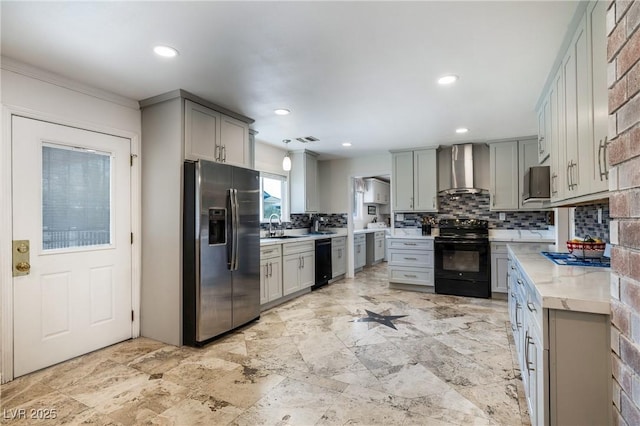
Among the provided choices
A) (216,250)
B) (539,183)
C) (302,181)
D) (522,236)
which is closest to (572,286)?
(539,183)

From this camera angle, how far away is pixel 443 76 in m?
2.67

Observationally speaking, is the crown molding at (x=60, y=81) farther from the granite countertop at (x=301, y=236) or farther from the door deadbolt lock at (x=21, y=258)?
the granite countertop at (x=301, y=236)

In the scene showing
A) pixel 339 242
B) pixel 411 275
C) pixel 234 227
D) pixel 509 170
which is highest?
pixel 509 170

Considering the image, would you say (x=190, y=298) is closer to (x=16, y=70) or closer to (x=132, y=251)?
(x=132, y=251)

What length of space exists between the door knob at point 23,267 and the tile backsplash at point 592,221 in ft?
14.3

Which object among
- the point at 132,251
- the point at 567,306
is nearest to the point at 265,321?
the point at 132,251

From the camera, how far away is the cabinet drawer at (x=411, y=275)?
512 cm

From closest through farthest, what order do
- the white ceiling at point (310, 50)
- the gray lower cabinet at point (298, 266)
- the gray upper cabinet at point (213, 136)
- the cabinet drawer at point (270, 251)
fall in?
the white ceiling at point (310, 50)
the gray upper cabinet at point (213, 136)
the cabinet drawer at point (270, 251)
the gray lower cabinet at point (298, 266)

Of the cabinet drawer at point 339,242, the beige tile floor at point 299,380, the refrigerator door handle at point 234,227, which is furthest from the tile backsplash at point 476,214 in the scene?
the refrigerator door handle at point 234,227

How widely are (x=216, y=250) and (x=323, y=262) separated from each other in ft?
8.66

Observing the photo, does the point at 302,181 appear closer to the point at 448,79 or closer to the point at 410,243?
the point at 410,243

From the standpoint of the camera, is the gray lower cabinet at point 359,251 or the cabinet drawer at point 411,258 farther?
the gray lower cabinet at point 359,251

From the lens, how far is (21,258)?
2469 millimetres

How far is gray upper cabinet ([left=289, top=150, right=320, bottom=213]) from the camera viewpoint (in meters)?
5.69
